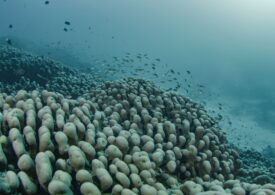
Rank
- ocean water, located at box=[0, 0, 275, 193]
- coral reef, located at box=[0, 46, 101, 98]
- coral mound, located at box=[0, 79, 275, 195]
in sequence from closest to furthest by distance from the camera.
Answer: coral mound, located at box=[0, 79, 275, 195]
coral reef, located at box=[0, 46, 101, 98]
ocean water, located at box=[0, 0, 275, 193]

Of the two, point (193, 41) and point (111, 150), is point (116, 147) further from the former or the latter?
point (193, 41)

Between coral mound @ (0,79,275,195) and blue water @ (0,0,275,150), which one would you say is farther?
blue water @ (0,0,275,150)

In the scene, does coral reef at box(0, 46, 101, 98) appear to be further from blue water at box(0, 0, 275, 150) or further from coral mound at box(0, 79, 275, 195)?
blue water at box(0, 0, 275, 150)

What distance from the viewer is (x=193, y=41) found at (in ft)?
350

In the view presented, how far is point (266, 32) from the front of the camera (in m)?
79.4

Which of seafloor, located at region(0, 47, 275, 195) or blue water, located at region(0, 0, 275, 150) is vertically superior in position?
blue water, located at region(0, 0, 275, 150)

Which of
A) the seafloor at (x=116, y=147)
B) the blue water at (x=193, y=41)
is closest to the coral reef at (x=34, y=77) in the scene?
the seafloor at (x=116, y=147)

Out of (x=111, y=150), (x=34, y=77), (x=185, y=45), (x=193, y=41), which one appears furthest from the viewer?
(x=193, y=41)

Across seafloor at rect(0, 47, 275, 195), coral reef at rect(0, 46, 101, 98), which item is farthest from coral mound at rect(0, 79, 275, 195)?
coral reef at rect(0, 46, 101, 98)

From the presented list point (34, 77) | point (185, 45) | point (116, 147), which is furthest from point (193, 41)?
point (116, 147)

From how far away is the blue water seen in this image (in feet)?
99.1

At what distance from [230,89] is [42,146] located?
33681mm

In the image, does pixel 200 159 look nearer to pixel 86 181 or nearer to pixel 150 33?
pixel 86 181

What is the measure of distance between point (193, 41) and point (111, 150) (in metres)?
104
